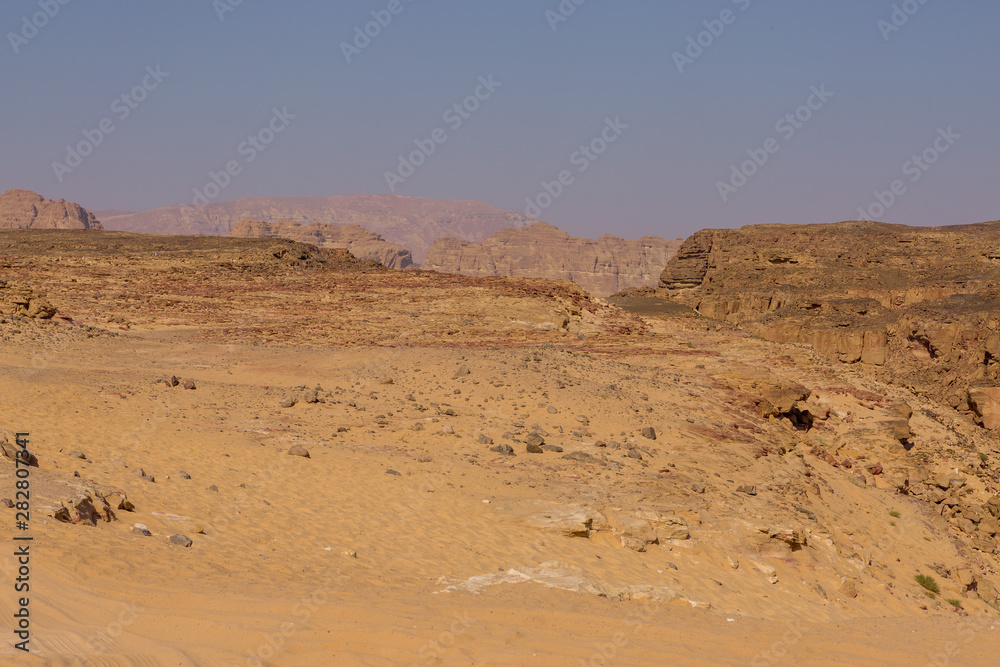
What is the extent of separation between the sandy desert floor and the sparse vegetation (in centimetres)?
21

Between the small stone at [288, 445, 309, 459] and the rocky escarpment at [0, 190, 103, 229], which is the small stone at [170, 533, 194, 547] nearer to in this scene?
the small stone at [288, 445, 309, 459]

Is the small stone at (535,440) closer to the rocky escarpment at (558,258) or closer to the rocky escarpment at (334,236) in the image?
the rocky escarpment at (334,236)

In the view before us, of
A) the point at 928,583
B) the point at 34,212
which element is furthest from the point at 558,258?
the point at 928,583

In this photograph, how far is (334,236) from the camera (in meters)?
154

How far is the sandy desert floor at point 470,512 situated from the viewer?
6.26 metres

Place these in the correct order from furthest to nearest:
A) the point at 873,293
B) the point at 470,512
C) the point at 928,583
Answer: the point at 873,293, the point at 928,583, the point at 470,512

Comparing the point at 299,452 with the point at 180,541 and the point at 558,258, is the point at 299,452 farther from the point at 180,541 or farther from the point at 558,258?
the point at 558,258

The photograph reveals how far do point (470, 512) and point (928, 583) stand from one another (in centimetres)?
834

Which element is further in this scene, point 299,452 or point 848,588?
point 299,452

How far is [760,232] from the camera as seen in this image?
64500mm

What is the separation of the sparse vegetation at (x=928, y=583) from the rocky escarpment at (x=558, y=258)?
451ft

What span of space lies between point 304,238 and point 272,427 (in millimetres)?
134835

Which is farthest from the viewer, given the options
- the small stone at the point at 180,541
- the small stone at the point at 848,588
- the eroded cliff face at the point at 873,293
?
the eroded cliff face at the point at 873,293

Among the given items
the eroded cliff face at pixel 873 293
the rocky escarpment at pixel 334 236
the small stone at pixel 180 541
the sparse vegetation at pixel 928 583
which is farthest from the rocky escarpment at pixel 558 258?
the small stone at pixel 180 541
